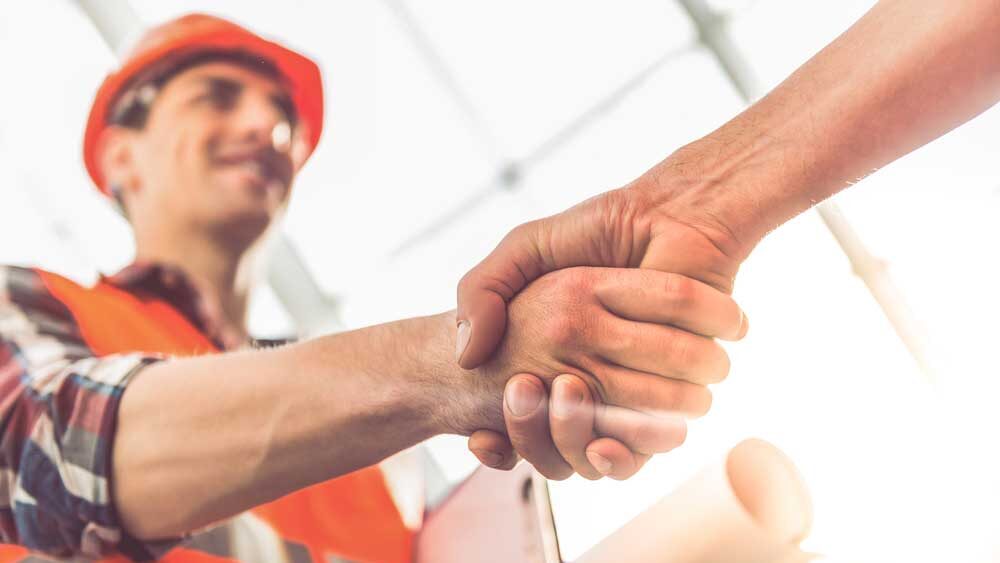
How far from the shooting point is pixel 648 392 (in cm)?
87

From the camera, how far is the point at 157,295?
1.46 metres

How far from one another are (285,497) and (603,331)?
67cm

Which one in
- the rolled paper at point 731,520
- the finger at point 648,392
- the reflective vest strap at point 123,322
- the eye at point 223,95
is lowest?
the rolled paper at point 731,520

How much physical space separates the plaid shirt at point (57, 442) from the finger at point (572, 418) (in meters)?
0.50

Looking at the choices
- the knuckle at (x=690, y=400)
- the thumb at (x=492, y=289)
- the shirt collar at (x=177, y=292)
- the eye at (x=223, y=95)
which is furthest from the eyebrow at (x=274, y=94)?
the knuckle at (x=690, y=400)

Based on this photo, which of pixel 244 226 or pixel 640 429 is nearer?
pixel 640 429

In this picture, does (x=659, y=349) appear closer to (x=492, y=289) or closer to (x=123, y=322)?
(x=492, y=289)

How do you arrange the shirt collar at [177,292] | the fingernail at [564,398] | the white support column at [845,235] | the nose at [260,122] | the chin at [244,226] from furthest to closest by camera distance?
the white support column at [845,235], the nose at [260,122], the chin at [244,226], the shirt collar at [177,292], the fingernail at [564,398]

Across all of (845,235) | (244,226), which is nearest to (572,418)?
(244,226)

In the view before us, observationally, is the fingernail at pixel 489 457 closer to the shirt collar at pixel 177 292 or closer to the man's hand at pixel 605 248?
the man's hand at pixel 605 248

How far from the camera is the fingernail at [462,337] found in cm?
86

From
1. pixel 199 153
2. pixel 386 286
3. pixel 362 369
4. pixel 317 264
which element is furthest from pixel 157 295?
pixel 317 264

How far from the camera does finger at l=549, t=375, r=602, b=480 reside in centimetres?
85

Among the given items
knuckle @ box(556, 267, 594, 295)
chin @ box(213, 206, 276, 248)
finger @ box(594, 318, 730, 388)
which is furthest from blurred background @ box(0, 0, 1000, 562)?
chin @ box(213, 206, 276, 248)
